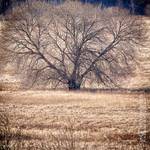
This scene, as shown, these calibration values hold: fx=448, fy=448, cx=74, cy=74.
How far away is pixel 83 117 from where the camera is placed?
21.7 m

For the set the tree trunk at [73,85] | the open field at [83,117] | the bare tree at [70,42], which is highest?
the bare tree at [70,42]

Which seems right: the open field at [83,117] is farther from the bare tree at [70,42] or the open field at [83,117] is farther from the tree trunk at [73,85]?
the bare tree at [70,42]

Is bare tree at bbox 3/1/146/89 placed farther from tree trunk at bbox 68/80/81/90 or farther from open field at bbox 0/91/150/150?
open field at bbox 0/91/150/150

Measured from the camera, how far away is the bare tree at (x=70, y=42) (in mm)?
31531

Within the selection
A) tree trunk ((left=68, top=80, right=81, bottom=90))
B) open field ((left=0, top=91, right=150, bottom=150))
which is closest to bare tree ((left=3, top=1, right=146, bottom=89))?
tree trunk ((left=68, top=80, right=81, bottom=90))

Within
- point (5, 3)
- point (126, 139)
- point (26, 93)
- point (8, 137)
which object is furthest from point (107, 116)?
point (5, 3)

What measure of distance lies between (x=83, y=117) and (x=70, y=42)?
37.5 ft

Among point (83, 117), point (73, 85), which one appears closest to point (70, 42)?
point (73, 85)

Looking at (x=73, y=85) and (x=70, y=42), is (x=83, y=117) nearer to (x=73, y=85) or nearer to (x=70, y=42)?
(x=73, y=85)

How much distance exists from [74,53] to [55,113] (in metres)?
9.57

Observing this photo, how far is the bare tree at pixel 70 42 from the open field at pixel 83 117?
9.24 feet

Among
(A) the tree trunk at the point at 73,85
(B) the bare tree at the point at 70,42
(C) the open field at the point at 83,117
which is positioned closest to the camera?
(C) the open field at the point at 83,117

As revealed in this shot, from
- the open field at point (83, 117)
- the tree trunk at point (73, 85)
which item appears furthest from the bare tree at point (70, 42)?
the open field at point (83, 117)

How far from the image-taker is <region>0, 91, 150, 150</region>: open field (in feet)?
55.4
